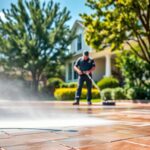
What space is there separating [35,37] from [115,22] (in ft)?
43.9

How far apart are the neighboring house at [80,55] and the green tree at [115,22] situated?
9.22 m

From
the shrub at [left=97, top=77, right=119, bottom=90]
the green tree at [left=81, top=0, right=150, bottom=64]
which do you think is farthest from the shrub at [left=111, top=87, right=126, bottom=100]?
the shrub at [left=97, top=77, right=119, bottom=90]

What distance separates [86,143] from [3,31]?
82.9ft

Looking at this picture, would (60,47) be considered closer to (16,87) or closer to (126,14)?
(16,87)

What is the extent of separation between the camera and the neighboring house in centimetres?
2469

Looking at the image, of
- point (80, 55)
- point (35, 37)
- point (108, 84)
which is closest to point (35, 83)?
point (35, 37)

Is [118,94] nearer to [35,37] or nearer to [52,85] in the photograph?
[52,85]

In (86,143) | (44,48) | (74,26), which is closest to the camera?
(86,143)

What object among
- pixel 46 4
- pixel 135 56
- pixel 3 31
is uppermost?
pixel 46 4

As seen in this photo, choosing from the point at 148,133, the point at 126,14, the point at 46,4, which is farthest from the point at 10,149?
the point at 46,4

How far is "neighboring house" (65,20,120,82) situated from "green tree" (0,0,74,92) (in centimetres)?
175

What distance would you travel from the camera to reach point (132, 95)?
1417 centimetres

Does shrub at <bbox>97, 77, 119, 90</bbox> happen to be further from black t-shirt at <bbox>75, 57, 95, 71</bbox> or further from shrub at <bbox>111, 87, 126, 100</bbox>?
black t-shirt at <bbox>75, 57, 95, 71</bbox>

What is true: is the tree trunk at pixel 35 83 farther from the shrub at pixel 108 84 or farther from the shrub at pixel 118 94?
the shrub at pixel 118 94
